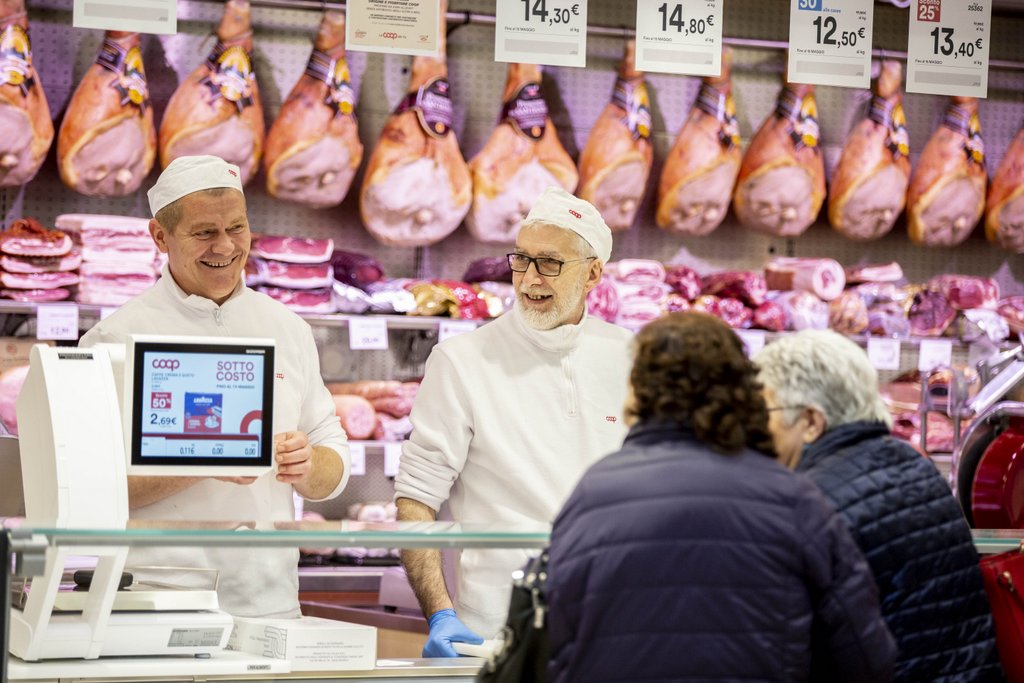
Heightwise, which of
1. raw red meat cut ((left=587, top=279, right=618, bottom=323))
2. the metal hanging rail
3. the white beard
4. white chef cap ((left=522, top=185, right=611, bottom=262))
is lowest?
raw red meat cut ((left=587, top=279, right=618, bottom=323))

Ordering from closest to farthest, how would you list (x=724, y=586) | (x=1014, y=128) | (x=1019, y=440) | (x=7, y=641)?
(x=724, y=586) → (x=7, y=641) → (x=1019, y=440) → (x=1014, y=128)

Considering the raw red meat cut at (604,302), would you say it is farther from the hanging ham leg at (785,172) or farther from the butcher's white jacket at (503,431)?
the butcher's white jacket at (503,431)

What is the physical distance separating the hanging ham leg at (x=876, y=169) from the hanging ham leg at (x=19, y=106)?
3.50 meters

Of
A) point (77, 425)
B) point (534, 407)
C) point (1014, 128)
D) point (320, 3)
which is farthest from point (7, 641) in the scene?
point (1014, 128)

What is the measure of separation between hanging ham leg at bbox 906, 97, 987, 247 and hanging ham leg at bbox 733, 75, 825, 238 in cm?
50

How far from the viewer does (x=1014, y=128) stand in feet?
22.7

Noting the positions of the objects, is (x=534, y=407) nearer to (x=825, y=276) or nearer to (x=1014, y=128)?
(x=825, y=276)

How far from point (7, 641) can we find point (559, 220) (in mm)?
1814

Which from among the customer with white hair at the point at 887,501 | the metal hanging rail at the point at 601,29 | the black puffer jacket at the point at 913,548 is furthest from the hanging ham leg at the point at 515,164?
the black puffer jacket at the point at 913,548

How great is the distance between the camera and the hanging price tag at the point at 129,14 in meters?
4.31

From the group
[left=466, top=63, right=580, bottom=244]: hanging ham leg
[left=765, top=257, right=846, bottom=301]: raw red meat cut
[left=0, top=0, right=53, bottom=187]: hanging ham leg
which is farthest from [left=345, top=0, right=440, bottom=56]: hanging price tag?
[left=765, top=257, right=846, bottom=301]: raw red meat cut

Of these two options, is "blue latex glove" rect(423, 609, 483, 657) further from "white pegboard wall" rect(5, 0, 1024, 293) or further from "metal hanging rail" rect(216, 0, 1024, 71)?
"metal hanging rail" rect(216, 0, 1024, 71)

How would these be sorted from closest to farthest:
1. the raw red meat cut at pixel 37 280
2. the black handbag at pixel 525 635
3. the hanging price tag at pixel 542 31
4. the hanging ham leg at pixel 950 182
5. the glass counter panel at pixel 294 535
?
the black handbag at pixel 525 635, the glass counter panel at pixel 294 535, the hanging price tag at pixel 542 31, the raw red meat cut at pixel 37 280, the hanging ham leg at pixel 950 182

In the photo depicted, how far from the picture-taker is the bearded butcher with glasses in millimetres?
3342
